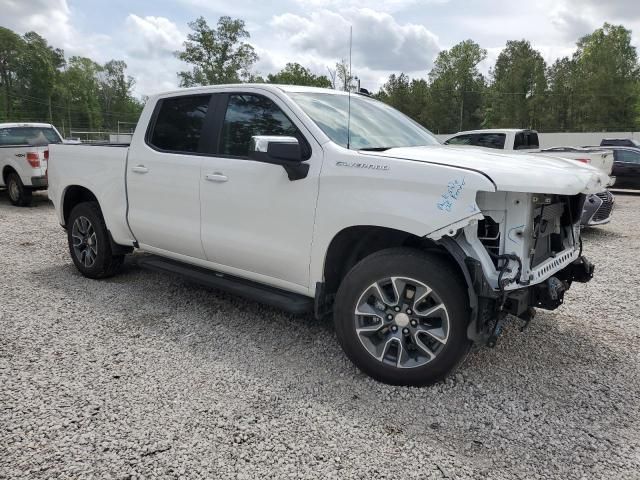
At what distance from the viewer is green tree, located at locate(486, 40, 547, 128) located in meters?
63.0

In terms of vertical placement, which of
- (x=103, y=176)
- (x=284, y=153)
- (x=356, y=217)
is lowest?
(x=356, y=217)

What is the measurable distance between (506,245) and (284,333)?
198 centimetres

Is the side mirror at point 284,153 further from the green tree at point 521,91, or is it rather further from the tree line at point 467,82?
the green tree at point 521,91

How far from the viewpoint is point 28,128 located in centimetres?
1220

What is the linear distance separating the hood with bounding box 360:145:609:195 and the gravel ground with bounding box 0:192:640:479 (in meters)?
1.32

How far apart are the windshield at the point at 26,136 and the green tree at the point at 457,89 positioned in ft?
197

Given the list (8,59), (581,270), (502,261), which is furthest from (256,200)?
(8,59)

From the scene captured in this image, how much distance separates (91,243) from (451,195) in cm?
417

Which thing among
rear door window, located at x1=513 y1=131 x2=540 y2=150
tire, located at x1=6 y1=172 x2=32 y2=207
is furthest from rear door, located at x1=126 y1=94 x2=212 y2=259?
rear door window, located at x1=513 y1=131 x2=540 y2=150

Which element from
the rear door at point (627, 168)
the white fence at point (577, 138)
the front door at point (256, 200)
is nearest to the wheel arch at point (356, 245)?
the front door at point (256, 200)

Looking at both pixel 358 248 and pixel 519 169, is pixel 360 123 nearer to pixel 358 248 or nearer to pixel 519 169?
pixel 358 248

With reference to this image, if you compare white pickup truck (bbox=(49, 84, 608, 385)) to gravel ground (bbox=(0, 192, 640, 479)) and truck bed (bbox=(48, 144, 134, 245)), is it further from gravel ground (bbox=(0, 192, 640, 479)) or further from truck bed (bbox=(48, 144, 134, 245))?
gravel ground (bbox=(0, 192, 640, 479))

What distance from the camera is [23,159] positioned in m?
11.2

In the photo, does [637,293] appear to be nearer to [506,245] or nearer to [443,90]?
[506,245]
